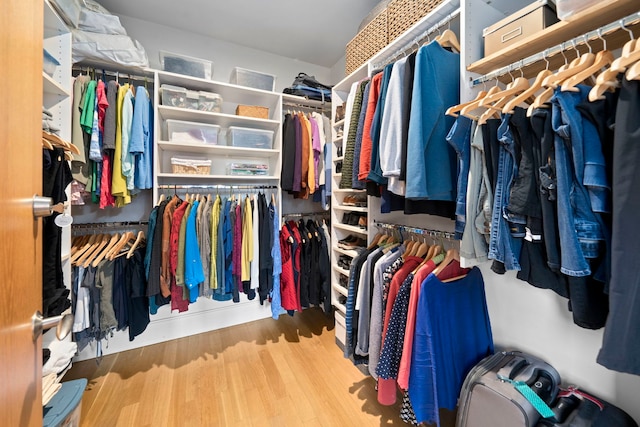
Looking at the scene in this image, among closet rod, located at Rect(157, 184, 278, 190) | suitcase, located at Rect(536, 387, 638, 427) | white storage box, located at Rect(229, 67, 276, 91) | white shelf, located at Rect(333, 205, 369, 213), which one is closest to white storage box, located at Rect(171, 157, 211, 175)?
closet rod, located at Rect(157, 184, 278, 190)

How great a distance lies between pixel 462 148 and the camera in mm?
→ 1036

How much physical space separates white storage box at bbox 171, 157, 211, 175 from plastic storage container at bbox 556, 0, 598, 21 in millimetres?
2290

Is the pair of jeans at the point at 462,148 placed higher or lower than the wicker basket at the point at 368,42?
lower

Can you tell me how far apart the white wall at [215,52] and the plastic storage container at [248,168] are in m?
0.94

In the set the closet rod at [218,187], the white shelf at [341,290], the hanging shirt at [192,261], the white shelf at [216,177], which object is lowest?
the white shelf at [341,290]

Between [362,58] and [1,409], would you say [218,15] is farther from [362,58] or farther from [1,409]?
[1,409]

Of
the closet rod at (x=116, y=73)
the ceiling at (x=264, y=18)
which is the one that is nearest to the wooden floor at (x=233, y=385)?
the closet rod at (x=116, y=73)

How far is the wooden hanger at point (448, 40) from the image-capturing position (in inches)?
48.4

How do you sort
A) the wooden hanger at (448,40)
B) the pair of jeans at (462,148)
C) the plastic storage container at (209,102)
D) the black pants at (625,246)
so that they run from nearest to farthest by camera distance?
the black pants at (625,246)
the pair of jeans at (462,148)
the wooden hanger at (448,40)
the plastic storage container at (209,102)

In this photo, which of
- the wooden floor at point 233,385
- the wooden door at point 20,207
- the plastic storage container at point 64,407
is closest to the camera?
the wooden door at point 20,207

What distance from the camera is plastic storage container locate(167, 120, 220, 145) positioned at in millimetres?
2133

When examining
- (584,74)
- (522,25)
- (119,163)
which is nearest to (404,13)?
(522,25)

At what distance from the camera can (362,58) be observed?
1.93 m

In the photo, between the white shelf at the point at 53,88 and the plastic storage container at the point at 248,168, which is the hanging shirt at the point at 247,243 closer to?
the plastic storage container at the point at 248,168
